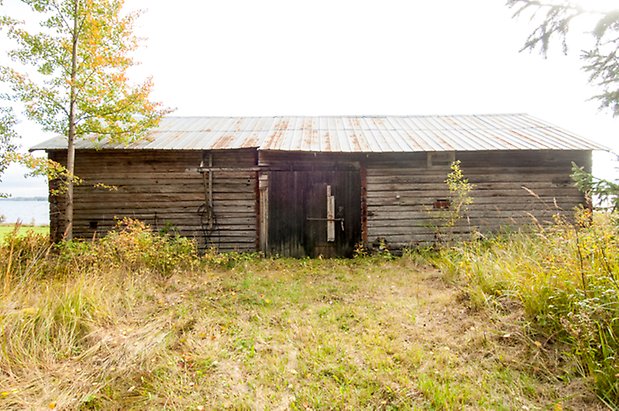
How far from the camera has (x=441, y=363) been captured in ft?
10.2

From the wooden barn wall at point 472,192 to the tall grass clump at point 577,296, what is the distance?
13.1 feet

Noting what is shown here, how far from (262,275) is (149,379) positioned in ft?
12.0

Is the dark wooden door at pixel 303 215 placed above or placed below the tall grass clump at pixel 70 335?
above

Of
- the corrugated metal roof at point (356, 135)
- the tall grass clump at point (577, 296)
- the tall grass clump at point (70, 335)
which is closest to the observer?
the tall grass clump at point (577, 296)

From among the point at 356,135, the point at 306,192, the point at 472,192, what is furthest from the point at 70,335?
the point at 472,192

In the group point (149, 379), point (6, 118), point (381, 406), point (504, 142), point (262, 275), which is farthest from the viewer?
point (504, 142)

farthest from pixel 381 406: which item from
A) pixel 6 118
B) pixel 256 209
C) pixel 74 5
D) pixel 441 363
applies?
pixel 74 5

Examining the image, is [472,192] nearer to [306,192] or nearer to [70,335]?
[306,192]

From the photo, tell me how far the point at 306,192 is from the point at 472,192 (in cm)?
497

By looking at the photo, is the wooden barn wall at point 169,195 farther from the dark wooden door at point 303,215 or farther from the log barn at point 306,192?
the dark wooden door at point 303,215

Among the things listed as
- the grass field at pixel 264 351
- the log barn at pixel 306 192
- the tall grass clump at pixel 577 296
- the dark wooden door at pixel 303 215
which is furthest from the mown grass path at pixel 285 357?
the log barn at pixel 306 192

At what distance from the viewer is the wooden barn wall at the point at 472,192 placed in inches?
334

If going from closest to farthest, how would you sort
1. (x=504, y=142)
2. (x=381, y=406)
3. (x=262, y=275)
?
(x=381, y=406) → (x=262, y=275) → (x=504, y=142)

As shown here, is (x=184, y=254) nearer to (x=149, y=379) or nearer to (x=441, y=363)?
(x=149, y=379)
